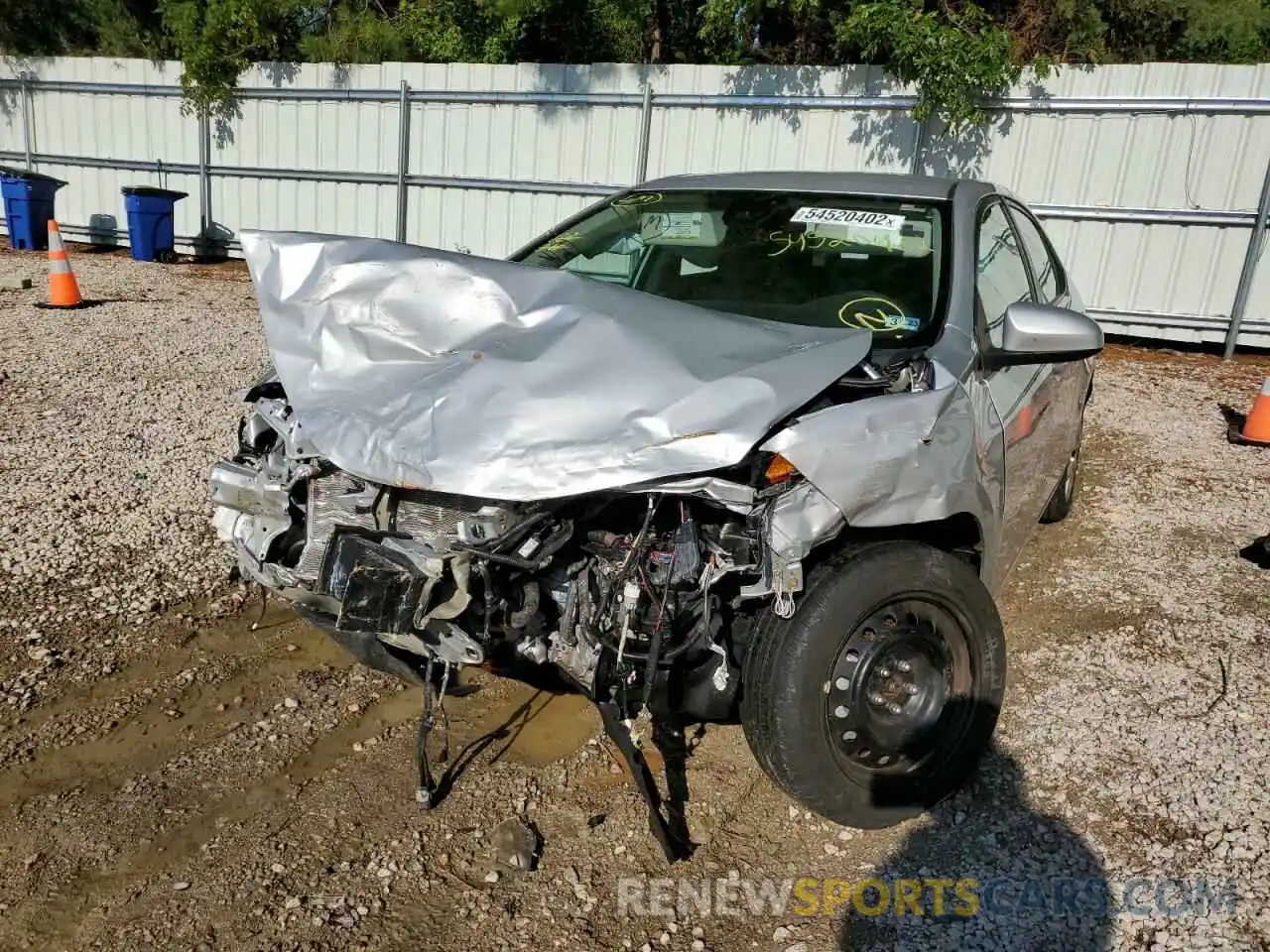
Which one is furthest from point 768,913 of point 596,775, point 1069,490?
point 1069,490

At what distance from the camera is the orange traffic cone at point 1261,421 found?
6871 mm

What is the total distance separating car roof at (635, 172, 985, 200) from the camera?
387 cm

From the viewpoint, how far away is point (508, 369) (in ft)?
8.73

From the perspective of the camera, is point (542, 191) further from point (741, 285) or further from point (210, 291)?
point (741, 285)

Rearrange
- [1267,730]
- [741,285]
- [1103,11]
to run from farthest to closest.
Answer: [1103,11] → [741,285] → [1267,730]

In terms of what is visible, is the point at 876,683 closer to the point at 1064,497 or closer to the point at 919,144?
the point at 1064,497

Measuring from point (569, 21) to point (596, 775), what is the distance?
46.9 feet

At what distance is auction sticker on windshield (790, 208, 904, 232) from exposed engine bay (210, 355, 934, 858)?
1.20 meters

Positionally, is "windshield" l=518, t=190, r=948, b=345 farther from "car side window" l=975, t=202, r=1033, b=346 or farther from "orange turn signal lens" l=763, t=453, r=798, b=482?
"orange turn signal lens" l=763, t=453, r=798, b=482

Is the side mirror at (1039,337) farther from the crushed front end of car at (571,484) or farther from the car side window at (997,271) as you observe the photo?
the crushed front end of car at (571,484)

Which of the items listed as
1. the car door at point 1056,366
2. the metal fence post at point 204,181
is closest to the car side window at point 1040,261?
the car door at point 1056,366

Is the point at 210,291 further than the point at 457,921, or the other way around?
the point at 210,291

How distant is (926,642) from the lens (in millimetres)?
2900

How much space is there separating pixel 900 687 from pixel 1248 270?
854 cm
